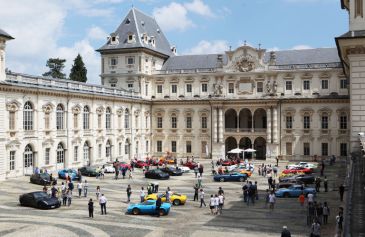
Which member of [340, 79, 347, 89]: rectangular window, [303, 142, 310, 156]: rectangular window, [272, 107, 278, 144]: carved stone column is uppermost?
[340, 79, 347, 89]: rectangular window

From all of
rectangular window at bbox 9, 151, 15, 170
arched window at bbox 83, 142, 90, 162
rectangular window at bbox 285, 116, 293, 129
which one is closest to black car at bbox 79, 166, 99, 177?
arched window at bbox 83, 142, 90, 162

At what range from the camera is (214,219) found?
28734 mm

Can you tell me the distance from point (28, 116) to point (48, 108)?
3.34 meters

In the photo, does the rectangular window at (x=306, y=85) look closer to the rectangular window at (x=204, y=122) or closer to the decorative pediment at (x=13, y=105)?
the rectangular window at (x=204, y=122)

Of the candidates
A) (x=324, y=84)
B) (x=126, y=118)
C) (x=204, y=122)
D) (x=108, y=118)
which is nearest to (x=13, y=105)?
(x=108, y=118)

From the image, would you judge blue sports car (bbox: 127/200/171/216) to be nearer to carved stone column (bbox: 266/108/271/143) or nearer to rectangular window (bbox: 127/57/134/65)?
carved stone column (bbox: 266/108/271/143)

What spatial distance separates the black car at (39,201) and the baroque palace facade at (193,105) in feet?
64.2

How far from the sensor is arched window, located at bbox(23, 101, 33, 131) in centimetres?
4894

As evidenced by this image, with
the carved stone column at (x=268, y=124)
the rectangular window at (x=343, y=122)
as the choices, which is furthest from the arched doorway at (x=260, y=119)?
the rectangular window at (x=343, y=122)

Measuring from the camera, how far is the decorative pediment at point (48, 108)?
2036 inches

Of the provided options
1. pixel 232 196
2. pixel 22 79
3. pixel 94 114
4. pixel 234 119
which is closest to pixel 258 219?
pixel 232 196

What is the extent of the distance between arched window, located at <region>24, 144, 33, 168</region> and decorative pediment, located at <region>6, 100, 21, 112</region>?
4.73 m

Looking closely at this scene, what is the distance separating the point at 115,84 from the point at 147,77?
228 inches

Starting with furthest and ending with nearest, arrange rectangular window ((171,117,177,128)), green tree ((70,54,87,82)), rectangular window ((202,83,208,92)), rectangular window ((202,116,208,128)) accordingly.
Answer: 1. green tree ((70,54,87,82))
2. rectangular window ((171,117,177,128))
3. rectangular window ((202,83,208,92))
4. rectangular window ((202,116,208,128))
